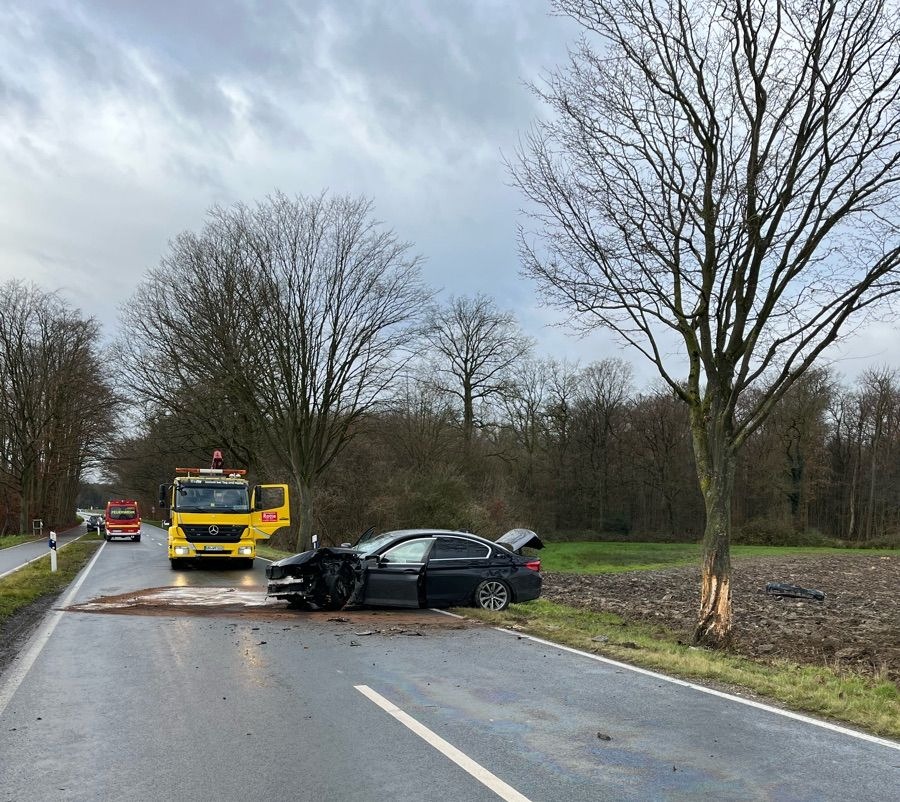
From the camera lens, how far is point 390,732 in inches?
231

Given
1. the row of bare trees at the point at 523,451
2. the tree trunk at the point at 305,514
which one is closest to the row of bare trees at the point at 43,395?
the row of bare trees at the point at 523,451

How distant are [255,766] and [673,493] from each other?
208 ft

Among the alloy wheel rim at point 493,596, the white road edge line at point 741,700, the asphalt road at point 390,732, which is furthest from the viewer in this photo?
the alloy wheel rim at point 493,596

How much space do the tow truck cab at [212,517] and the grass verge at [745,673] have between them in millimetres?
10830

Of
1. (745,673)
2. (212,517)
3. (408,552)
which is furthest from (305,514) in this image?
(745,673)

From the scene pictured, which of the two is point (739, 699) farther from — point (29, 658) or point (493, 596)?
point (29, 658)

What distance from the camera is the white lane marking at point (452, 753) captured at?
15.2 ft

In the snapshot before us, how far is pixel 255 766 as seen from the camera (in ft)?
16.7

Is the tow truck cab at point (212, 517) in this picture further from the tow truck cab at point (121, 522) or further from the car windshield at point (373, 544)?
the tow truck cab at point (121, 522)

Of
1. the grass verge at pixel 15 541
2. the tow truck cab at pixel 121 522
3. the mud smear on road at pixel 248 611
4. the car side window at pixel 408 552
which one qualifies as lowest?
the grass verge at pixel 15 541

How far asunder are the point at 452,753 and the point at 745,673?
4.45m

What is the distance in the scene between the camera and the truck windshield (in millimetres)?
21750

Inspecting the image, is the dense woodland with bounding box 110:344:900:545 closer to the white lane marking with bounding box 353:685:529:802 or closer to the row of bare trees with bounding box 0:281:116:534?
the row of bare trees with bounding box 0:281:116:534

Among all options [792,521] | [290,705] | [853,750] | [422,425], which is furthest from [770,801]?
[792,521]
